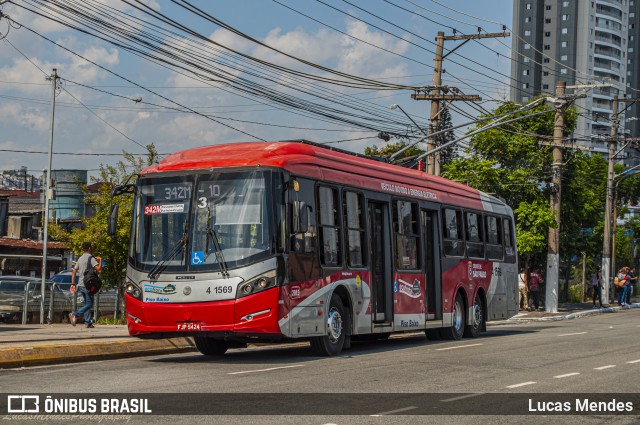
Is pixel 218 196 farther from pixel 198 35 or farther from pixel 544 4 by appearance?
pixel 544 4

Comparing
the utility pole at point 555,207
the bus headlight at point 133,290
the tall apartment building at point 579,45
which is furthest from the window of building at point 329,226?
the tall apartment building at point 579,45

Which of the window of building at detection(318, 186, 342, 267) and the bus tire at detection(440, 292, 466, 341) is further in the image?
the bus tire at detection(440, 292, 466, 341)

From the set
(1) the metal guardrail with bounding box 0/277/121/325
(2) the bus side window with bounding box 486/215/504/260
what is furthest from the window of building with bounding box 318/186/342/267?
(1) the metal guardrail with bounding box 0/277/121/325

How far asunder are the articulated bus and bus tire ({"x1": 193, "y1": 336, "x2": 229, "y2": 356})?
0.9 inches

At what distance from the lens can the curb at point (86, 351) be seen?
51.2ft

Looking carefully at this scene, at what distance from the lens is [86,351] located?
55.7ft

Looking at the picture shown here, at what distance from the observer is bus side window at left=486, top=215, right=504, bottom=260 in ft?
87.3

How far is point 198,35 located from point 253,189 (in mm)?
8484

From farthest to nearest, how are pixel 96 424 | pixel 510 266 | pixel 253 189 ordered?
pixel 510 266, pixel 253 189, pixel 96 424

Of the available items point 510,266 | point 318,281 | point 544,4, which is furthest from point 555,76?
point 318,281

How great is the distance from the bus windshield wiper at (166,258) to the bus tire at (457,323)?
8.96m

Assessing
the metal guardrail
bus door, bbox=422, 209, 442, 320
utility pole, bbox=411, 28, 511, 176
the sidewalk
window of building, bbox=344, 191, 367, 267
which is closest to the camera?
the sidewalk

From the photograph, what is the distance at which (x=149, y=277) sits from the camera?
16922 millimetres

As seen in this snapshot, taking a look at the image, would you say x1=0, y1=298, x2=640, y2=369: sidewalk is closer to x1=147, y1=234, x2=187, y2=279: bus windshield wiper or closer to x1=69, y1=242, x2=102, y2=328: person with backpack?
x1=69, y1=242, x2=102, y2=328: person with backpack
